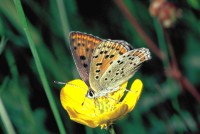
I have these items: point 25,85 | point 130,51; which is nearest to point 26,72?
point 25,85

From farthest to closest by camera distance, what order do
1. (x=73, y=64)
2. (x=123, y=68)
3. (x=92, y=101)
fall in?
(x=73, y=64) < (x=92, y=101) < (x=123, y=68)

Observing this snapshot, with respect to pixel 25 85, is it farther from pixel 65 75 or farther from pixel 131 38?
pixel 131 38

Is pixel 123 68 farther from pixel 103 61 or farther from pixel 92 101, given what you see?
pixel 92 101

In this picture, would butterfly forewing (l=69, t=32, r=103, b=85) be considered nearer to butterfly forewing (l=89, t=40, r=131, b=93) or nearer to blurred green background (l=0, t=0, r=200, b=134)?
butterfly forewing (l=89, t=40, r=131, b=93)

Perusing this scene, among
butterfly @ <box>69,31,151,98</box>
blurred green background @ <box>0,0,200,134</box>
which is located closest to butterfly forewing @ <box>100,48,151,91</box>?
butterfly @ <box>69,31,151,98</box>

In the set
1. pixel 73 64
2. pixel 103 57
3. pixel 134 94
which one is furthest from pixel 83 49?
pixel 73 64

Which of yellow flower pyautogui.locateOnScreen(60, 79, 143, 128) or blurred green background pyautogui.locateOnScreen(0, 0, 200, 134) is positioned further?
blurred green background pyautogui.locateOnScreen(0, 0, 200, 134)

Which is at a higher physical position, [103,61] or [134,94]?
[103,61]
